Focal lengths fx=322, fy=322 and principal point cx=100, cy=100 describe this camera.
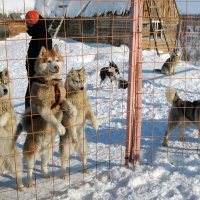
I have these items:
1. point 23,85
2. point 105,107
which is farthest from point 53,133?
point 23,85

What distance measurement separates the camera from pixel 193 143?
496 cm

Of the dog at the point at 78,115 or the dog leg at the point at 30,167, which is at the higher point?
the dog at the point at 78,115

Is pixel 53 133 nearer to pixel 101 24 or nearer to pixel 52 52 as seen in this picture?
pixel 52 52

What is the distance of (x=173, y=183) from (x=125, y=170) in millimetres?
635

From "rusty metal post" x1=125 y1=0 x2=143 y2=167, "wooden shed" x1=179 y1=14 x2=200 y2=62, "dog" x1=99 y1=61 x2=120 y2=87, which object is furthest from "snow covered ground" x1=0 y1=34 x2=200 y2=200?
"wooden shed" x1=179 y1=14 x2=200 y2=62

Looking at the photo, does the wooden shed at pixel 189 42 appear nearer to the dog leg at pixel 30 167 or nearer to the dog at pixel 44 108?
the dog at pixel 44 108

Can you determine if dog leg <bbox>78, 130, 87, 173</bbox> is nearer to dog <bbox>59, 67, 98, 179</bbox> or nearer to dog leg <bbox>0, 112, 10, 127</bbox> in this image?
dog <bbox>59, 67, 98, 179</bbox>

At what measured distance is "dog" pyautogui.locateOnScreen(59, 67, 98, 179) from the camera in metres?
3.93

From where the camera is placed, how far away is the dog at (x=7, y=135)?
3.56m

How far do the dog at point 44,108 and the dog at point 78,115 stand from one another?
0.17 metres

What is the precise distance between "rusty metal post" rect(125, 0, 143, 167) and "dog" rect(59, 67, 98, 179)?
536 millimetres

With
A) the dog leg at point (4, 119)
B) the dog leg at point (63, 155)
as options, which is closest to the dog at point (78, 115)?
the dog leg at point (63, 155)

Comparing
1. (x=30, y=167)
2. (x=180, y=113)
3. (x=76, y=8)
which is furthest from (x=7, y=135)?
(x=76, y=8)

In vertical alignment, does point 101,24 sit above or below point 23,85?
above
